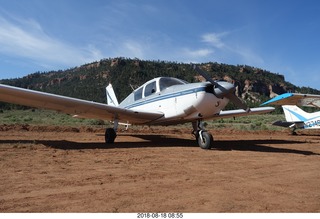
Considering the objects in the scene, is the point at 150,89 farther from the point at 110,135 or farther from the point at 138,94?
the point at 110,135

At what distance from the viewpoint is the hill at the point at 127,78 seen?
80875 millimetres

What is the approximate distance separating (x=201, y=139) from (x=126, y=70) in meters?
89.8

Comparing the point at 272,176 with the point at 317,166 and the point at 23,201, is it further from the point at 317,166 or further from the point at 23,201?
the point at 23,201

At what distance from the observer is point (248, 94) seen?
120250mm

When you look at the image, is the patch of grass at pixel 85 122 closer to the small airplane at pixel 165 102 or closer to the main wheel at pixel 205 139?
the small airplane at pixel 165 102

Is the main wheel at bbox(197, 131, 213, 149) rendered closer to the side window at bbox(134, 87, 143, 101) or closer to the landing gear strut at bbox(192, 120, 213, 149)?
the landing gear strut at bbox(192, 120, 213, 149)

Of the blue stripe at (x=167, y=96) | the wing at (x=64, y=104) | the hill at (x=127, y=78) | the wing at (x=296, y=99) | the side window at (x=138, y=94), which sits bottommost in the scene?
the wing at (x=64, y=104)

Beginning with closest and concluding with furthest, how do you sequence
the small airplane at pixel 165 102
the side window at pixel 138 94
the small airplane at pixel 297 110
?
the small airplane at pixel 165 102 < the side window at pixel 138 94 < the small airplane at pixel 297 110

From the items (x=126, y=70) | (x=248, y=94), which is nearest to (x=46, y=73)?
(x=126, y=70)

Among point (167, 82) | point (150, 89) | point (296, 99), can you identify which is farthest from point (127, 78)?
point (167, 82)

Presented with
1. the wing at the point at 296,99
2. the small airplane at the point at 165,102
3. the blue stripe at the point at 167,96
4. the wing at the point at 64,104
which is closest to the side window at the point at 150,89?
the small airplane at the point at 165,102

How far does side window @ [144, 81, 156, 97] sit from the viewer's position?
441 inches

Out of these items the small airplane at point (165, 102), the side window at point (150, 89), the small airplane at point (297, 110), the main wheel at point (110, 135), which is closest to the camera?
the small airplane at point (165, 102)

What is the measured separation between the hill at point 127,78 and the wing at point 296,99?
143 feet
